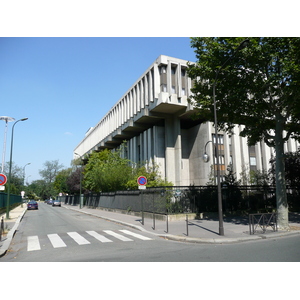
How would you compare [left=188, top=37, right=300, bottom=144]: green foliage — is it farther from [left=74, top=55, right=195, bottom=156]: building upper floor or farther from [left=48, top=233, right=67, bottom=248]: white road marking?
[left=74, top=55, right=195, bottom=156]: building upper floor

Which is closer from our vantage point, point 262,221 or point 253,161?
point 262,221

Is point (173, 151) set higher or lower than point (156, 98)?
lower

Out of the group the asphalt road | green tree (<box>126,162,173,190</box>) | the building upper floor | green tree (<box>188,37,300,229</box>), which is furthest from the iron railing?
the building upper floor

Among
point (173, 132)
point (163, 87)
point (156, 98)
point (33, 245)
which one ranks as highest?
point (163, 87)

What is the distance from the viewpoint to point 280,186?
1389cm

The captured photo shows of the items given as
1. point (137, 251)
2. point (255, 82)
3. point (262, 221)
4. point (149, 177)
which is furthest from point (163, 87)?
point (137, 251)

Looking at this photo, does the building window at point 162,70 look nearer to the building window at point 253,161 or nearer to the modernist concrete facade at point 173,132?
the modernist concrete facade at point 173,132

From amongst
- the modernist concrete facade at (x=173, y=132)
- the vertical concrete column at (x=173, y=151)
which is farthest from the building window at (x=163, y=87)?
the vertical concrete column at (x=173, y=151)

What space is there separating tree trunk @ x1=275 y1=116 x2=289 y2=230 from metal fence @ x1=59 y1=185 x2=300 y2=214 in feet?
20.2

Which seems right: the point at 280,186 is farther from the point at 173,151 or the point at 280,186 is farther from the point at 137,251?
the point at 173,151

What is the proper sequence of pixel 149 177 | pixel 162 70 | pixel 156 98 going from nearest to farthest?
pixel 149 177, pixel 156 98, pixel 162 70

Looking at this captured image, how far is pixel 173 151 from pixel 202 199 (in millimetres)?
19629

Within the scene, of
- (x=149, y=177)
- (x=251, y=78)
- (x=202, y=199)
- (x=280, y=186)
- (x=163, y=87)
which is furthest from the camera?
(x=163, y=87)

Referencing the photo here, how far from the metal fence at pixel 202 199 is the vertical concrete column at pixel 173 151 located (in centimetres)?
1333
